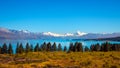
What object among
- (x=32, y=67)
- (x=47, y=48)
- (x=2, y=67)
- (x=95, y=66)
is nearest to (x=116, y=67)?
(x=95, y=66)

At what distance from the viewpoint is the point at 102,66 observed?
33.9 meters

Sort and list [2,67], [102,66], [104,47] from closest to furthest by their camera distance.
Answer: [2,67] < [102,66] < [104,47]

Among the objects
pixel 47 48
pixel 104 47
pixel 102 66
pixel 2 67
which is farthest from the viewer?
pixel 47 48

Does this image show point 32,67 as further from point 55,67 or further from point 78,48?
point 78,48

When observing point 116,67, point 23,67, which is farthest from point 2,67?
point 116,67

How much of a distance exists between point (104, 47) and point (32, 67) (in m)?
79.0

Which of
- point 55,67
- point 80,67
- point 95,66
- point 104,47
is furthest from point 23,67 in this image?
point 104,47

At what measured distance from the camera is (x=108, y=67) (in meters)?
32.7

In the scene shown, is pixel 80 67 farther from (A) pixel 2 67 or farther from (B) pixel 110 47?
(B) pixel 110 47

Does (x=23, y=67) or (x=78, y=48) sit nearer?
(x=23, y=67)

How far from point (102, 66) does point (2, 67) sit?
1434 cm

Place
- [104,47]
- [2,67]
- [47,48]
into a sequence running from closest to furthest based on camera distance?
1. [2,67]
2. [104,47]
3. [47,48]

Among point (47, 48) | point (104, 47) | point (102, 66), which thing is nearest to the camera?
point (102, 66)

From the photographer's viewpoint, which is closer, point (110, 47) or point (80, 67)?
point (80, 67)
